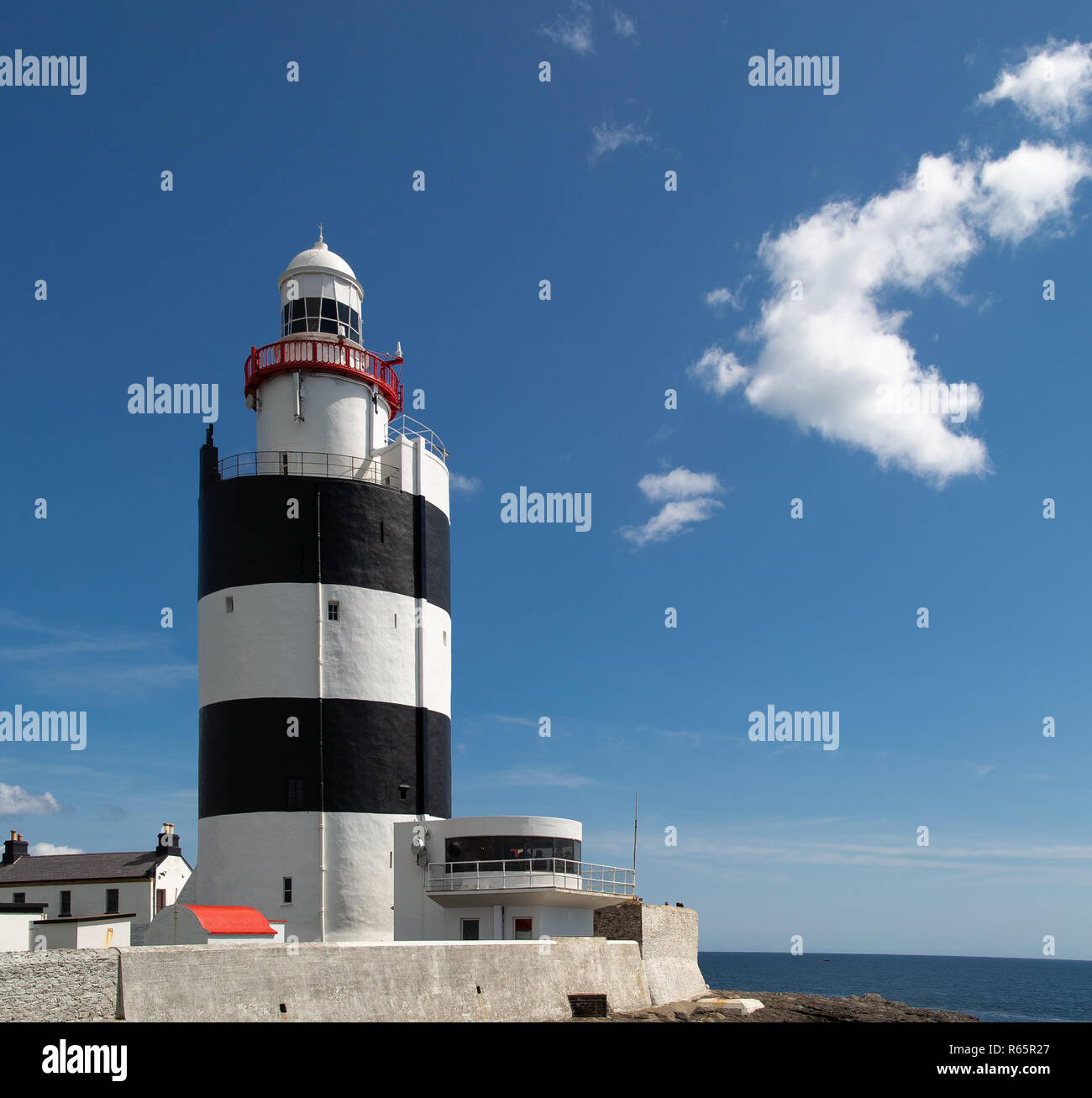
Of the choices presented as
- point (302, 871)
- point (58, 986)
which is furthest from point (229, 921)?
point (58, 986)

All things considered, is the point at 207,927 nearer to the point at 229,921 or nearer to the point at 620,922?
→ the point at 229,921

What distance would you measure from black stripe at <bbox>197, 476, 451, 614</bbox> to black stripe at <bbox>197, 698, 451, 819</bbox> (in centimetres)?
78

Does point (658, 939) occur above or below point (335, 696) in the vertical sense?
below

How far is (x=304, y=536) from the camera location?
1363 inches

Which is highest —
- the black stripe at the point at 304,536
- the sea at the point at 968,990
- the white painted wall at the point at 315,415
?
the white painted wall at the point at 315,415

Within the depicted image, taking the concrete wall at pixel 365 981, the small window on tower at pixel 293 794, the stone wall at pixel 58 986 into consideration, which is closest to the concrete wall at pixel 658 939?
the concrete wall at pixel 365 981

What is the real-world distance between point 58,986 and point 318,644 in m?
14.2

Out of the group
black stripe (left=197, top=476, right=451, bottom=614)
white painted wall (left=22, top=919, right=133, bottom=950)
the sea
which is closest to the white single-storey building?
white painted wall (left=22, top=919, right=133, bottom=950)

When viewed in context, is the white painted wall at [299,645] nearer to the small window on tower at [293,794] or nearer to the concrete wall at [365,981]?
the small window on tower at [293,794]

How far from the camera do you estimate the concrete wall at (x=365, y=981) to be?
22031 mm

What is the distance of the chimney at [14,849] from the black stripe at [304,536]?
21.4 m
